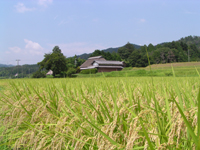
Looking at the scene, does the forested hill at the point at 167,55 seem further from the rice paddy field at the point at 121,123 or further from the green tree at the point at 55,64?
the rice paddy field at the point at 121,123

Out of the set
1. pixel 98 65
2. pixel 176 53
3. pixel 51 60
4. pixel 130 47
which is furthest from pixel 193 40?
pixel 51 60

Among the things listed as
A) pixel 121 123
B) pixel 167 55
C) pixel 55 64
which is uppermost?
pixel 167 55

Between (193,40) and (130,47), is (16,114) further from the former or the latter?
(193,40)

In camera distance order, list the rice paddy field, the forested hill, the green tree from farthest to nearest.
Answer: the forested hill → the green tree → the rice paddy field

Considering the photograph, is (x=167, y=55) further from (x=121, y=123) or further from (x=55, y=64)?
(x=121, y=123)

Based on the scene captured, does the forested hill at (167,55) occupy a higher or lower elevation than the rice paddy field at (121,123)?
higher

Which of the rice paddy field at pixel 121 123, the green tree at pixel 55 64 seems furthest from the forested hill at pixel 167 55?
the rice paddy field at pixel 121 123

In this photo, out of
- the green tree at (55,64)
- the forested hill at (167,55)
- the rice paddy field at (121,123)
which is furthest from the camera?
the forested hill at (167,55)

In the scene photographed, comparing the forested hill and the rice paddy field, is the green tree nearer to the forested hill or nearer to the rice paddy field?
the forested hill

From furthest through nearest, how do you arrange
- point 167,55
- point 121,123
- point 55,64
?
point 167,55 → point 55,64 → point 121,123

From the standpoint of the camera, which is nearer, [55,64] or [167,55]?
[55,64]

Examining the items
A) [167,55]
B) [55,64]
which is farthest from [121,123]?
[167,55]

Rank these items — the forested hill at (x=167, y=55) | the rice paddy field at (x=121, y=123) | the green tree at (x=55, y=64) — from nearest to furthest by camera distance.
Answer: the rice paddy field at (x=121, y=123) → the green tree at (x=55, y=64) → the forested hill at (x=167, y=55)

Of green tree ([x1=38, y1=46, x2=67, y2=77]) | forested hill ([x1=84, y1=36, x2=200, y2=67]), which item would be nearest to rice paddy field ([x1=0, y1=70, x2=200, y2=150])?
green tree ([x1=38, y1=46, x2=67, y2=77])
